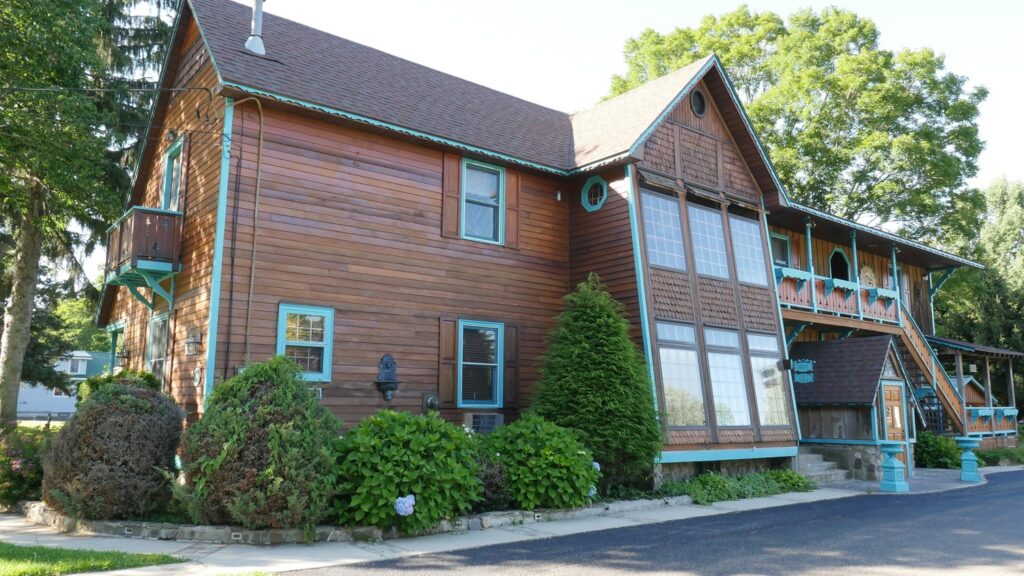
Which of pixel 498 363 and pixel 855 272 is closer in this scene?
pixel 498 363

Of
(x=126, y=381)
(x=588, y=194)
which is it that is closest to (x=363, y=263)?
(x=126, y=381)

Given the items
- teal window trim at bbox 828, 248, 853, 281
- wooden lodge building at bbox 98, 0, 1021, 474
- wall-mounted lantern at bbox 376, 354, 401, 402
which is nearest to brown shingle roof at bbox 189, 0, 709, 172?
wooden lodge building at bbox 98, 0, 1021, 474

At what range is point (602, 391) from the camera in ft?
40.9

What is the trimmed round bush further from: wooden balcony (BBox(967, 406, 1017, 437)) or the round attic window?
wooden balcony (BBox(967, 406, 1017, 437))

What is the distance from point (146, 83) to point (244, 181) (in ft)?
39.8

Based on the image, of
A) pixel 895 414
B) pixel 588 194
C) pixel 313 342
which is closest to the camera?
pixel 313 342

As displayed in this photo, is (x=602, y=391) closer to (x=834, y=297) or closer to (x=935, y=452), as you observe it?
(x=834, y=297)

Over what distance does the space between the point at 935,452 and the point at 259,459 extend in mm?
19113

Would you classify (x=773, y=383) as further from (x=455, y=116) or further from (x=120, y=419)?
(x=120, y=419)

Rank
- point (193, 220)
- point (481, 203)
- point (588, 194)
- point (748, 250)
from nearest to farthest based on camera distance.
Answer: point (193, 220) → point (481, 203) → point (588, 194) → point (748, 250)

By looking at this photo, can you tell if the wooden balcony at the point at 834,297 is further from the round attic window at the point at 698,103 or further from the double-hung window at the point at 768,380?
the round attic window at the point at 698,103

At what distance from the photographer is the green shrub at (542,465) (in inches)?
425

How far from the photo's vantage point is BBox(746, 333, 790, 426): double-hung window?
1581cm

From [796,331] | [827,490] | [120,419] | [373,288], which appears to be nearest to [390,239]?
[373,288]
